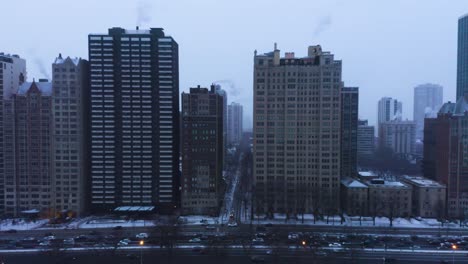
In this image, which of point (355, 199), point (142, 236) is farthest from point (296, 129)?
point (142, 236)

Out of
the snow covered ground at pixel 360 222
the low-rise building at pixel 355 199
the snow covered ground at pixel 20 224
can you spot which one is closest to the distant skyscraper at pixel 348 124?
the low-rise building at pixel 355 199

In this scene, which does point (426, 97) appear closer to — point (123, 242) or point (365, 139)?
point (365, 139)

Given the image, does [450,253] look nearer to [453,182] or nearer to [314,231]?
[314,231]

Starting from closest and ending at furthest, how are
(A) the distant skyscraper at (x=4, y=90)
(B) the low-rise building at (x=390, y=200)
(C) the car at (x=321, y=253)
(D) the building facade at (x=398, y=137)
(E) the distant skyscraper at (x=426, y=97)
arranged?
(C) the car at (x=321, y=253), (B) the low-rise building at (x=390, y=200), (A) the distant skyscraper at (x=4, y=90), (D) the building facade at (x=398, y=137), (E) the distant skyscraper at (x=426, y=97)

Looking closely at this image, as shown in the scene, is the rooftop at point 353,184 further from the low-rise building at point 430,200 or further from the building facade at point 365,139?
the building facade at point 365,139

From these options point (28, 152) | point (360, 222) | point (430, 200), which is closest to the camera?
point (360, 222)

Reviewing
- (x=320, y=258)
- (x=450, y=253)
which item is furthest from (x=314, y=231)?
(x=450, y=253)
